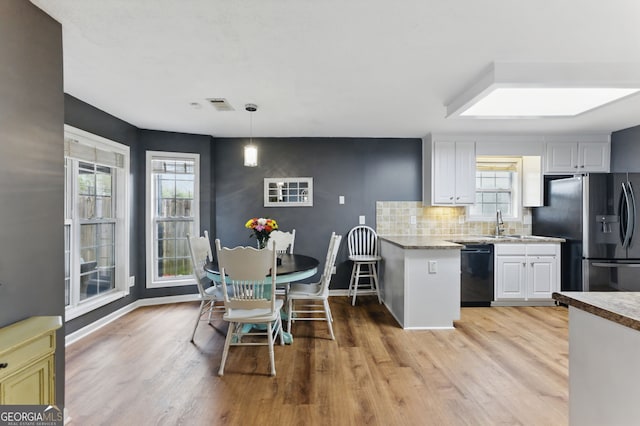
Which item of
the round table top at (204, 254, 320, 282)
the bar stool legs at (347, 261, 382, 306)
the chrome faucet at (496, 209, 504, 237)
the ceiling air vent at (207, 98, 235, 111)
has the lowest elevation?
the bar stool legs at (347, 261, 382, 306)

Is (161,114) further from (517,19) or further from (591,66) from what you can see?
(591,66)

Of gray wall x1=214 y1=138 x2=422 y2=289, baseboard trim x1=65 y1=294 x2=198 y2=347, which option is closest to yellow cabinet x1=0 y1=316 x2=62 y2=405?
baseboard trim x1=65 y1=294 x2=198 y2=347

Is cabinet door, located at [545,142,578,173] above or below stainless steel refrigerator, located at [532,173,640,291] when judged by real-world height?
above

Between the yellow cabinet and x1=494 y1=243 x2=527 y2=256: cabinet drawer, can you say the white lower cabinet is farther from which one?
the yellow cabinet

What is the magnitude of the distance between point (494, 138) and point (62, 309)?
4.95m

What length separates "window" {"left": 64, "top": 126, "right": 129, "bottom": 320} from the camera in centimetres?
317

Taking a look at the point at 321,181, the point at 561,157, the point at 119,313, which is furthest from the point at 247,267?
the point at 561,157

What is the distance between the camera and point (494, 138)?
454 centimetres

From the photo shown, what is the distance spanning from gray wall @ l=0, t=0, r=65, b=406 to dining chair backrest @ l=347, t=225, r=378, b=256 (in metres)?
3.45

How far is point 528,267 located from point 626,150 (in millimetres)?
1981

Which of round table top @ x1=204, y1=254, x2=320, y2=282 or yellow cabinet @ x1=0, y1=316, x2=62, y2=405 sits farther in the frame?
round table top @ x1=204, y1=254, x2=320, y2=282

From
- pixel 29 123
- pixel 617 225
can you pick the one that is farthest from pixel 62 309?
pixel 617 225

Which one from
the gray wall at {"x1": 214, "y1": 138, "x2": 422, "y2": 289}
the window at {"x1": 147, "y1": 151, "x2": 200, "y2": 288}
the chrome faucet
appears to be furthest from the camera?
the gray wall at {"x1": 214, "y1": 138, "x2": 422, "y2": 289}

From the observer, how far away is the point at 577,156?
14.8 ft
